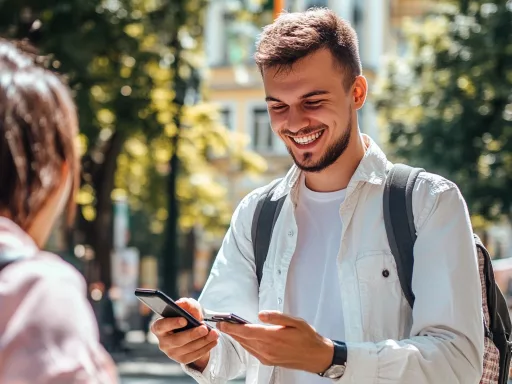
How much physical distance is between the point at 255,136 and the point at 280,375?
134ft

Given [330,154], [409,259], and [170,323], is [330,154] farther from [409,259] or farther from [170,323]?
[170,323]

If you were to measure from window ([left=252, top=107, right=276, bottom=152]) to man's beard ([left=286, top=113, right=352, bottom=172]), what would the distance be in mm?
40084

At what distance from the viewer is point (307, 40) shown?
9.59ft

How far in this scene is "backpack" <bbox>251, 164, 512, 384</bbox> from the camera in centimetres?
277

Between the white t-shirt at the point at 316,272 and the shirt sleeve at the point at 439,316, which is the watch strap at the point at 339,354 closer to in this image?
the shirt sleeve at the point at 439,316

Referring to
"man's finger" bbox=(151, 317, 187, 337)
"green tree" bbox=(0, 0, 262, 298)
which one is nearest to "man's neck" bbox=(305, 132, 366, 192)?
"man's finger" bbox=(151, 317, 187, 337)

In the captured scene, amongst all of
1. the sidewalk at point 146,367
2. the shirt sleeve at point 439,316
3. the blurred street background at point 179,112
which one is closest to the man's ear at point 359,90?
the shirt sleeve at point 439,316

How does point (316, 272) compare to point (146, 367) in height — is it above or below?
above

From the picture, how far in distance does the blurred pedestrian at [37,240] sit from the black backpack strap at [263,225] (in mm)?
1355

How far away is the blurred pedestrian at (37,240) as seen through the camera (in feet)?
4.70

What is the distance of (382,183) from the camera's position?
291cm

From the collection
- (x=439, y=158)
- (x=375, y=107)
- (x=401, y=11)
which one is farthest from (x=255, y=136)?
(x=439, y=158)

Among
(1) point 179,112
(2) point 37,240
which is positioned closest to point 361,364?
(2) point 37,240

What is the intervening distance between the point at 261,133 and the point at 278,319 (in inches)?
1626
